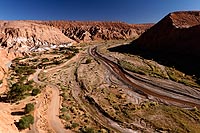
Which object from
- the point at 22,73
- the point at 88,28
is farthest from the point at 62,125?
the point at 88,28

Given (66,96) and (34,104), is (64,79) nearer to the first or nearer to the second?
(66,96)

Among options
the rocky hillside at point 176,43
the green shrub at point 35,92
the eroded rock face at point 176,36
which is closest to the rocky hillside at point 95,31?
the eroded rock face at point 176,36

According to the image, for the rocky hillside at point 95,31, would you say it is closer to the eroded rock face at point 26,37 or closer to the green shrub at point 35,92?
the eroded rock face at point 26,37

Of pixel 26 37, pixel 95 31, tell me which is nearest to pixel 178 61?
pixel 26 37

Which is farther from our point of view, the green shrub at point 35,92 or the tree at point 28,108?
the green shrub at point 35,92

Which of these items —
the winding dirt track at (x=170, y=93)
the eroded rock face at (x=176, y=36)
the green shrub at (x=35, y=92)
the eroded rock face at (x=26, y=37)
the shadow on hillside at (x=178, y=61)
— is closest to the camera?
the winding dirt track at (x=170, y=93)

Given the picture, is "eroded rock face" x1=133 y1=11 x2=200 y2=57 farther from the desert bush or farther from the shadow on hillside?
the desert bush

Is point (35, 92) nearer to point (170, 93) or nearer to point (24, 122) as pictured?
point (24, 122)

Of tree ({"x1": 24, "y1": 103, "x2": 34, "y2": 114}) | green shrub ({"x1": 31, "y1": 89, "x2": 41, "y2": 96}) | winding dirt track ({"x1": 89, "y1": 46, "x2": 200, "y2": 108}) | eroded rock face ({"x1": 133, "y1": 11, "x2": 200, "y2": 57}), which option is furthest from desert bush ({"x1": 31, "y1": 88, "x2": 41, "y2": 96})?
eroded rock face ({"x1": 133, "y1": 11, "x2": 200, "y2": 57})
